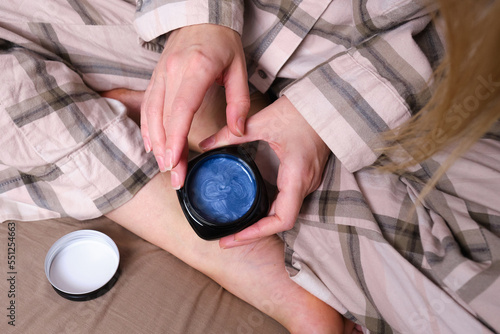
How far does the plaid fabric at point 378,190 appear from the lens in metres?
0.65

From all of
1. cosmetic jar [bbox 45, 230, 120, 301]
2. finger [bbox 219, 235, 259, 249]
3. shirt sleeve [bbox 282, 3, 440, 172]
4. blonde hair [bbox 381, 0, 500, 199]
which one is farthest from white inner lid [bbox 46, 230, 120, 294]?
blonde hair [bbox 381, 0, 500, 199]

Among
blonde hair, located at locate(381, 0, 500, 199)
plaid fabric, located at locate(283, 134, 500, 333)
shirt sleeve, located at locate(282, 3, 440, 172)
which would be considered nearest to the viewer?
blonde hair, located at locate(381, 0, 500, 199)

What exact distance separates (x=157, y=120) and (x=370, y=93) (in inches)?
14.9

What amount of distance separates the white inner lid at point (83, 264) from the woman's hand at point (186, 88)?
0.24m

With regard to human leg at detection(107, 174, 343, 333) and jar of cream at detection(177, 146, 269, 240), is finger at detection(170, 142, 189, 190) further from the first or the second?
human leg at detection(107, 174, 343, 333)

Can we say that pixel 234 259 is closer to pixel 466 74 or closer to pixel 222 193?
pixel 222 193

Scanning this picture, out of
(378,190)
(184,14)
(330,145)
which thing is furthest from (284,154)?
(184,14)

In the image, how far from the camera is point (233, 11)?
0.77m

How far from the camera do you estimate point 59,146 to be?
0.77 m

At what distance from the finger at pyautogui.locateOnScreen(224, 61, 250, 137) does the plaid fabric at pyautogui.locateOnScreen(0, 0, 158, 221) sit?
0.23 meters

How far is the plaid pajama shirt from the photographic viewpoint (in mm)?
659

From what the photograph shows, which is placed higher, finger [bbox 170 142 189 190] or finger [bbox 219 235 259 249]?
finger [bbox 170 142 189 190]

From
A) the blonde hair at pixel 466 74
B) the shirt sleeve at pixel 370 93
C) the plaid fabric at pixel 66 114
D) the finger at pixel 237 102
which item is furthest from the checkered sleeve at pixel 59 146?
the blonde hair at pixel 466 74

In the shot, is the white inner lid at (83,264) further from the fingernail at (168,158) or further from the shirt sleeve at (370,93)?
the shirt sleeve at (370,93)
